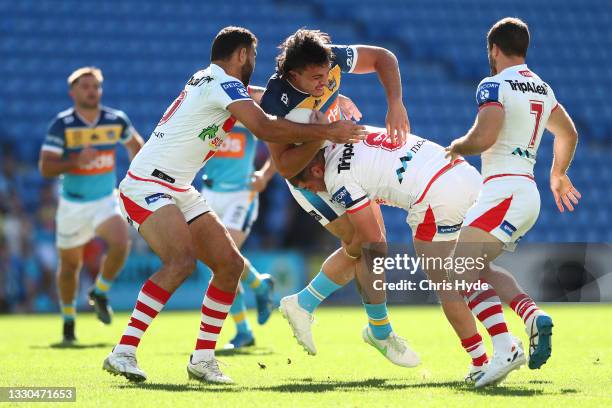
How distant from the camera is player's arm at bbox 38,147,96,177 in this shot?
9.70 m

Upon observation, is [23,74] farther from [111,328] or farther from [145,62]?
[111,328]

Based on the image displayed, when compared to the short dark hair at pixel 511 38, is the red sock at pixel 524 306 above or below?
below

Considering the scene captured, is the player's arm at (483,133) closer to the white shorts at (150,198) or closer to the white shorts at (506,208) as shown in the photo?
the white shorts at (506,208)

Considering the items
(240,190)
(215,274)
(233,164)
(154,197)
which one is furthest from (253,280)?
(154,197)

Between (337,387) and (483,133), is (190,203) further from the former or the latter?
(483,133)

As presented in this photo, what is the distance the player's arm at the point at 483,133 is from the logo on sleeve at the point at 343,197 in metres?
0.83

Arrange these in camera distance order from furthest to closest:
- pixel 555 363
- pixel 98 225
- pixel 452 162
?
pixel 98 225 < pixel 555 363 < pixel 452 162

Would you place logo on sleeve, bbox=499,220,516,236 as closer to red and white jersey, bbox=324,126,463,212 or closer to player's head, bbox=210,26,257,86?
red and white jersey, bbox=324,126,463,212

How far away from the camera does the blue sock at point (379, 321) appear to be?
6.69 m

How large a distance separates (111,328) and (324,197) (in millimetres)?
5656

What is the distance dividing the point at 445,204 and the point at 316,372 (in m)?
1.47

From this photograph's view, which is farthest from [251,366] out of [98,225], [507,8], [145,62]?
[507,8]

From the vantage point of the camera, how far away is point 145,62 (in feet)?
67.9

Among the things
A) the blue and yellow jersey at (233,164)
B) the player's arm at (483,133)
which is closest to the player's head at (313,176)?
the player's arm at (483,133)
